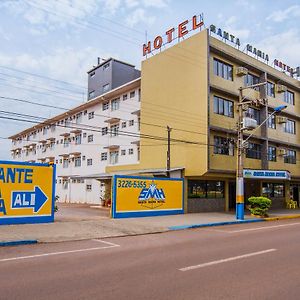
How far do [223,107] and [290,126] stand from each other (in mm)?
12510

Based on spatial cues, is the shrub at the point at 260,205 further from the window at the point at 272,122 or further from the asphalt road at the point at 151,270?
the asphalt road at the point at 151,270

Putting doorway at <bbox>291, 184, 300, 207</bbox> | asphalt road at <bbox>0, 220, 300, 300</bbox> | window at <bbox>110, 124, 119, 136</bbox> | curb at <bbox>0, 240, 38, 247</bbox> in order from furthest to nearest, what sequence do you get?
doorway at <bbox>291, 184, 300, 207</bbox> < window at <bbox>110, 124, 119, 136</bbox> < curb at <bbox>0, 240, 38, 247</bbox> < asphalt road at <bbox>0, 220, 300, 300</bbox>

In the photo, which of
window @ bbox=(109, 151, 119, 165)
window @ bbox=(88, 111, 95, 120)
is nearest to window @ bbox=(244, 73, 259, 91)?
window @ bbox=(109, 151, 119, 165)

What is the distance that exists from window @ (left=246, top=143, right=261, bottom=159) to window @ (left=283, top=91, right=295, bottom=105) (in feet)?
23.7

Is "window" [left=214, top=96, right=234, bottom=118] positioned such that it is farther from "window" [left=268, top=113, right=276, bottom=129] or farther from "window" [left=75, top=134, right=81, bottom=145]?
"window" [left=75, top=134, right=81, bottom=145]

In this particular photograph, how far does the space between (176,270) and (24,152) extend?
58.4 meters

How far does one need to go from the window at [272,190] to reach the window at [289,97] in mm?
8777

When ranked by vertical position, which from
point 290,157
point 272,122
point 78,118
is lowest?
point 290,157

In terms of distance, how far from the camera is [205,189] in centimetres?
2728

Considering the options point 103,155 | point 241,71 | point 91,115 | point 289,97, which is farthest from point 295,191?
point 91,115

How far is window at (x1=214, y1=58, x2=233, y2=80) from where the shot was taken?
26891 mm

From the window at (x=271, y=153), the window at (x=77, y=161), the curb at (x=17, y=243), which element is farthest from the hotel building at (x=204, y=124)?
the curb at (x=17, y=243)

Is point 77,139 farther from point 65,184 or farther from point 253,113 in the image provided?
point 253,113

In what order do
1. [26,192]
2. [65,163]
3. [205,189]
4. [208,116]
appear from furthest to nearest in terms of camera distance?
[65,163], [205,189], [208,116], [26,192]
